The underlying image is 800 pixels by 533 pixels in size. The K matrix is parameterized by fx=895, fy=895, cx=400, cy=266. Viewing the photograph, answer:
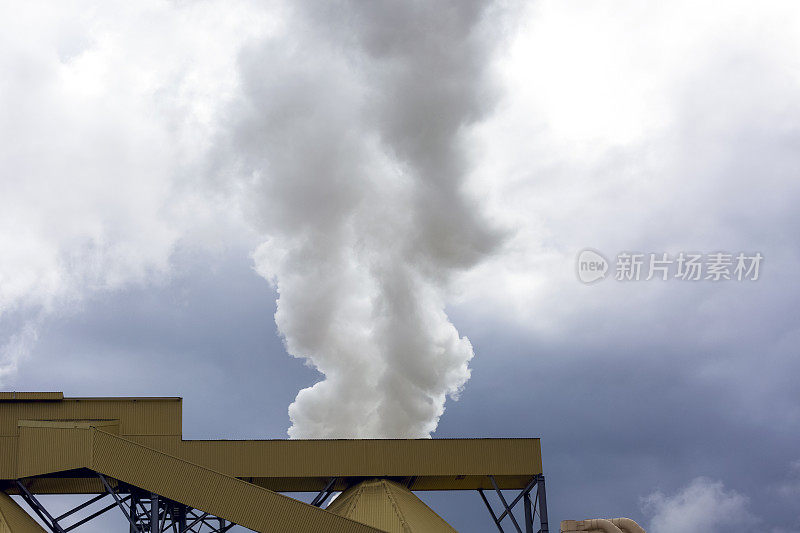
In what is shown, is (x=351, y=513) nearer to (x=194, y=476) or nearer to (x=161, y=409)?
(x=194, y=476)

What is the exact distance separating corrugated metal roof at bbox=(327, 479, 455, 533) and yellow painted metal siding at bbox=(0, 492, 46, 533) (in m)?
16.2

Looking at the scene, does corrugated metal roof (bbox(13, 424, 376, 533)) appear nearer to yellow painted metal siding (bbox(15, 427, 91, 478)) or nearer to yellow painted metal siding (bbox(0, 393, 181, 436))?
yellow painted metal siding (bbox(15, 427, 91, 478))

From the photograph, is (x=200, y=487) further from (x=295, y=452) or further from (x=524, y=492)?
(x=524, y=492)

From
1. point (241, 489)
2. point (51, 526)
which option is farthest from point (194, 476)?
point (51, 526)

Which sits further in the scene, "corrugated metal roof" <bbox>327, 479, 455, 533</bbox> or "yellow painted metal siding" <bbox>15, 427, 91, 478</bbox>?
"corrugated metal roof" <bbox>327, 479, 455, 533</bbox>

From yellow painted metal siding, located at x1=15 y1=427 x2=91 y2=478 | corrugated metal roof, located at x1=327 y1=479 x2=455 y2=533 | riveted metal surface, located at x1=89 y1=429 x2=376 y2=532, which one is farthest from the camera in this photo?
corrugated metal roof, located at x1=327 y1=479 x2=455 y2=533

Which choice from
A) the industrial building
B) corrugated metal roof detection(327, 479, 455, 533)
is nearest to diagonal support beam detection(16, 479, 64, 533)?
the industrial building

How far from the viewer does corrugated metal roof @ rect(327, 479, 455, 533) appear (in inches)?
1849

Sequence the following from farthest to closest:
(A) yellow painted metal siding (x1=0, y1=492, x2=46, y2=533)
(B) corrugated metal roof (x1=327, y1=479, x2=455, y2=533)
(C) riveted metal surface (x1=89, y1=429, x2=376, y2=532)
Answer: (B) corrugated metal roof (x1=327, y1=479, x2=455, y2=533), (A) yellow painted metal siding (x1=0, y1=492, x2=46, y2=533), (C) riveted metal surface (x1=89, y1=429, x2=376, y2=532)

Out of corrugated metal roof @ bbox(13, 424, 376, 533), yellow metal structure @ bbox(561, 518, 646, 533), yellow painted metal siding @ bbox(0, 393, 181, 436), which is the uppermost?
yellow painted metal siding @ bbox(0, 393, 181, 436)

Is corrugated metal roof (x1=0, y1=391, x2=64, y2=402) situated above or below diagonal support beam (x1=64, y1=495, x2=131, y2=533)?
above

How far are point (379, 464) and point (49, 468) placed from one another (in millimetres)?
17505

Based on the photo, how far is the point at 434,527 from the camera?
48.5m

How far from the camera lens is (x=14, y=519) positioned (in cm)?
4684
